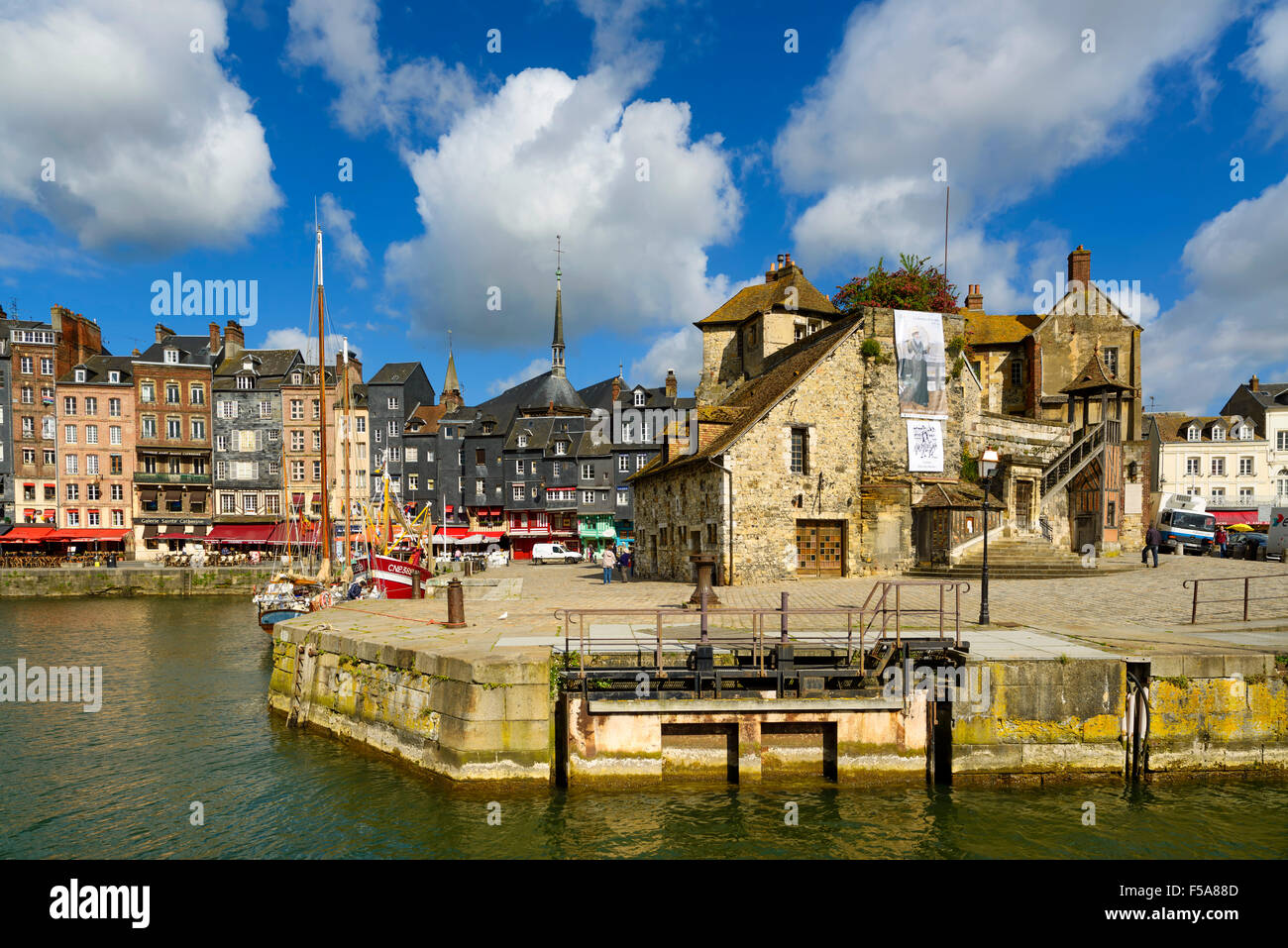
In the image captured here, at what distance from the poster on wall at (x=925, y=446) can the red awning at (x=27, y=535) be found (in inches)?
Answer: 2394

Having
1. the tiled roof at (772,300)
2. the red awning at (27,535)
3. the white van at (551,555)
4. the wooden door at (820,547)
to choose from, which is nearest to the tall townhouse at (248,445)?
the red awning at (27,535)

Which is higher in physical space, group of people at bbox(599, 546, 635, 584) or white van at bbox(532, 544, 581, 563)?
group of people at bbox(599, 546, 635, 584)

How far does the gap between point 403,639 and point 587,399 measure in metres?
67.0

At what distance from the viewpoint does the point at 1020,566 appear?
2628 centimetres

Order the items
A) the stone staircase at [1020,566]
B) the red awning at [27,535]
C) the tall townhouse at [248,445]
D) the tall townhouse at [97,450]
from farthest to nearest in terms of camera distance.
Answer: the tall townhouse at [248,445] → the tall townhouse at [97,450] → the red awning at [27,535] → the stone staircase at [1020,566]

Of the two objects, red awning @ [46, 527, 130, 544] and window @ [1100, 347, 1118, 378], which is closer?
window @ [1100, 347, 1118, 378]

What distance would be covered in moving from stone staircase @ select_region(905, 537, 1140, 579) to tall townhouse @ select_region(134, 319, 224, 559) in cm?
5646

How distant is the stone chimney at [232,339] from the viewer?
213 ft

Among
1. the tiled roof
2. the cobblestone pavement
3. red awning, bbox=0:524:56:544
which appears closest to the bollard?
the cobblestone pavement

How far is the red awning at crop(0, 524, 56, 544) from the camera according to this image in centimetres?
5394

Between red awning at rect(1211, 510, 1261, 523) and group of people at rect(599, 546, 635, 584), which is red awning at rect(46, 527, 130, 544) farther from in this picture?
red awning at rect(1211, 510, 1261, 523)

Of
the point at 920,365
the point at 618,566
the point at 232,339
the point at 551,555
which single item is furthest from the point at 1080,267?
the point at 232,339

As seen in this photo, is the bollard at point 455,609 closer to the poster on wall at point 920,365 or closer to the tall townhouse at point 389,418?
the poster on wall at point 920,365
